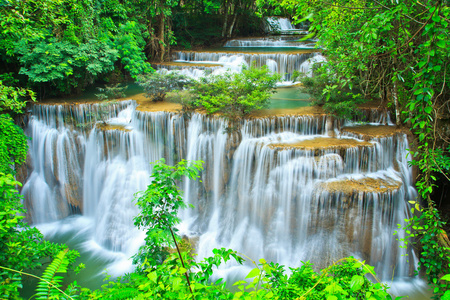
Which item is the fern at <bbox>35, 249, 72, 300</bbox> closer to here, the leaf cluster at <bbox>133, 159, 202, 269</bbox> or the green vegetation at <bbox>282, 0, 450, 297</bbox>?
the leaf cluster at <bbox>133, 159, 202, 269</bbox>

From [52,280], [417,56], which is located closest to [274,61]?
[417,56]

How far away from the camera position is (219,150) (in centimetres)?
892

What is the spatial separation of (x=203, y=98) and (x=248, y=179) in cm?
295

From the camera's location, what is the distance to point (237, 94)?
8922 millimetres

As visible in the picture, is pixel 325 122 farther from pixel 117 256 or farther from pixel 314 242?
pixel 117 256

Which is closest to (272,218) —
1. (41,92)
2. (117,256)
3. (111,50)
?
(117,256)

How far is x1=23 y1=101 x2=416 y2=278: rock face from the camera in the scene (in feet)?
23.4

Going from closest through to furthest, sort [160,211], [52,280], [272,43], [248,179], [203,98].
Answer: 1. [52,280]
2. [160,211]
3. [248,179]
4. [203,98]
5. [272,43]

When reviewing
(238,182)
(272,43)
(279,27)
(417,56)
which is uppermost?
(279,27)

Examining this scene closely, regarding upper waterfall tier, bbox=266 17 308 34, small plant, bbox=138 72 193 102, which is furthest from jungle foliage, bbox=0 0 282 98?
upper waterfall tier, bbox=266 17 308 34

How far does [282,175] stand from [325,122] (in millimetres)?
2397

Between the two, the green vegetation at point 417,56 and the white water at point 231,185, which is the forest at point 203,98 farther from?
the white water at point 231,185

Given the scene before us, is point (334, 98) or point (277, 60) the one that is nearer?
point (334, 98)

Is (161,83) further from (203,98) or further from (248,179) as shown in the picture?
(248,179)
